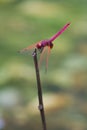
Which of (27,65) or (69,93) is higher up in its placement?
(27,65)

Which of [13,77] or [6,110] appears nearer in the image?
[6,110]

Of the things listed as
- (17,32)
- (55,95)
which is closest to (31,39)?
(17,32)

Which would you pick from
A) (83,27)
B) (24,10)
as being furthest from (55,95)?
(24,10)

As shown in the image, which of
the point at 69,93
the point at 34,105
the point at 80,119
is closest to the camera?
the point at 80,119

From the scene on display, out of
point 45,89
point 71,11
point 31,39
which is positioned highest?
point 71,11

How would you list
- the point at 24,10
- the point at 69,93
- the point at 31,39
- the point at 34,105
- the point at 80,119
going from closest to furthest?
the point at 80,119 → the point at 34,105 → the point at 69,93 → the point at 31,39 → the point at 24,10

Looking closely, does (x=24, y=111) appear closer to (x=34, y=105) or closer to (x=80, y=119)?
(x=34, y=105)
